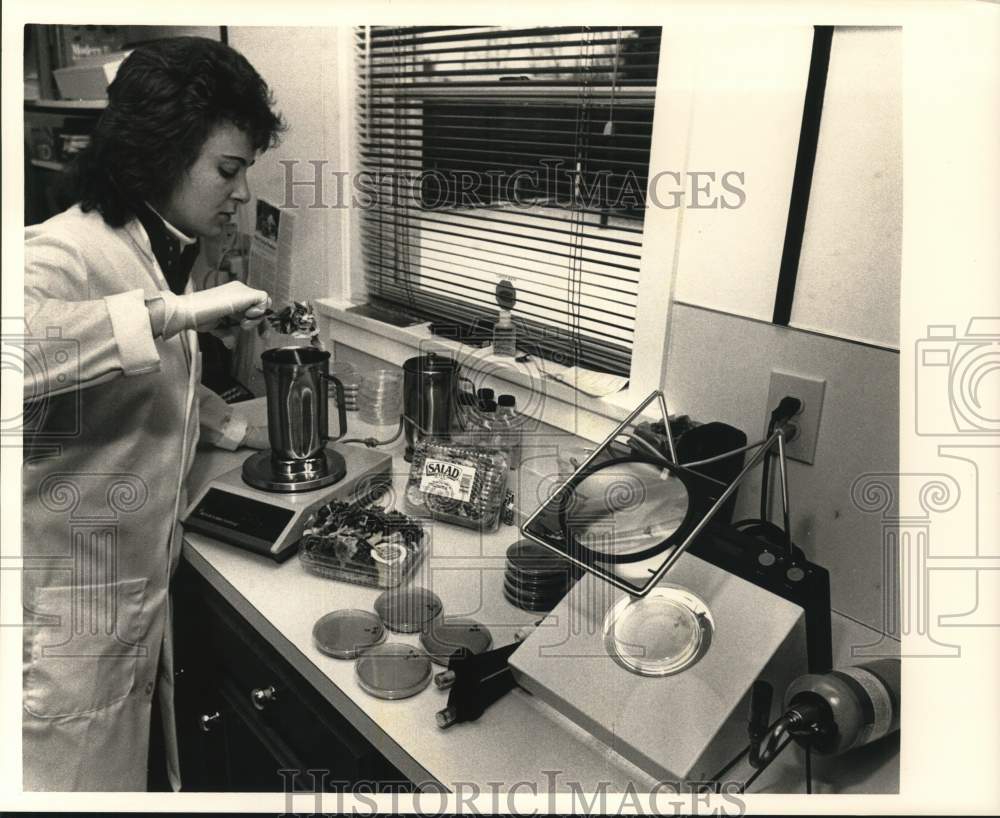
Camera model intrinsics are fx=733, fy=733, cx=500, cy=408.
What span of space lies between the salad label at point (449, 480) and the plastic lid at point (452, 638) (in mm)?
249

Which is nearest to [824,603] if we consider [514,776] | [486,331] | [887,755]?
[887,755]

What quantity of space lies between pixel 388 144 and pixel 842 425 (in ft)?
3.30

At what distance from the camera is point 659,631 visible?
2.64ft

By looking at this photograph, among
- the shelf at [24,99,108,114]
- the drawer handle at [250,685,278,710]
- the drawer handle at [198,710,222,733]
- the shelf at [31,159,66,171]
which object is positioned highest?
the shelf at [24,99,108,114]

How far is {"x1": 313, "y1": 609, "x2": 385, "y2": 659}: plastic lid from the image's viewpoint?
0.90m

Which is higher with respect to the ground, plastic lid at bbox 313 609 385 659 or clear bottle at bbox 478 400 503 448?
clear bottle at bbox 478 400 503 448

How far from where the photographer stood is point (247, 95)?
1169 mm

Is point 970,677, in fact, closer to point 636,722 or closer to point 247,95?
point 636,722

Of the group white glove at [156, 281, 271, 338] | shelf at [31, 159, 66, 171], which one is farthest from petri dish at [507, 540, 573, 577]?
shelf at [31, 159, 66, 171]

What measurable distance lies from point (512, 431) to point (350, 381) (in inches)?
20.0

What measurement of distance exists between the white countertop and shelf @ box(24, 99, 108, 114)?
1.58 meters

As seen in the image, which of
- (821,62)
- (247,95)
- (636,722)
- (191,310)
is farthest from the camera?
(247,95)

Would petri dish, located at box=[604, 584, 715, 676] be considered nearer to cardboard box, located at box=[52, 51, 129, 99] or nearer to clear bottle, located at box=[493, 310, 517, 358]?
clear bottle, located at box=[493, 310, 517, 358]

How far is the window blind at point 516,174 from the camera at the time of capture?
1.13 meters
